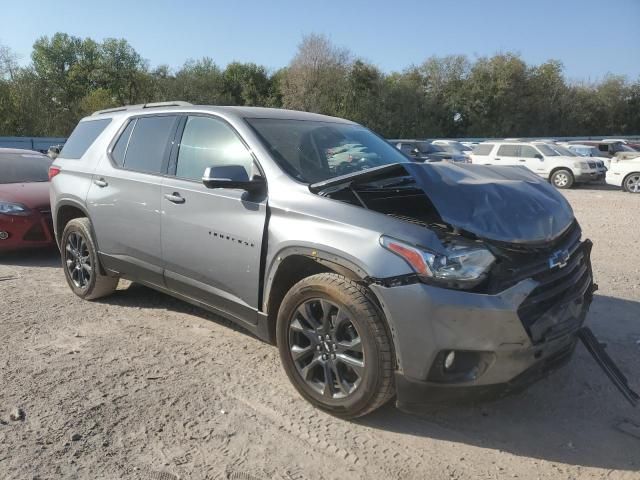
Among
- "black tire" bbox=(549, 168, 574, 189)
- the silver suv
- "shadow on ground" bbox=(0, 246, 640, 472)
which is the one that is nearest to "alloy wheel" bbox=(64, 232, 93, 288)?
the silver suv

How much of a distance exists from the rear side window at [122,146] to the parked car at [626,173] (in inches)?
668

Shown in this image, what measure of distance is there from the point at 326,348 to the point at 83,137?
3.66 metres

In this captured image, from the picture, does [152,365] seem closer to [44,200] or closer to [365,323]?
[365,323]

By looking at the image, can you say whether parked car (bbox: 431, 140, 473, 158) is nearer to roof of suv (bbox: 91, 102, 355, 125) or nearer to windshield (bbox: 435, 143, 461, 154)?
windshield (bbox: 435, 143, 461, 154)

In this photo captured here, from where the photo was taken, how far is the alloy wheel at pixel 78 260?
5.14 m

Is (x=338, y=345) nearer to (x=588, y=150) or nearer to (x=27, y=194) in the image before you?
(x=27, y=194)

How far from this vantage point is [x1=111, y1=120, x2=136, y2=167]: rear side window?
4.73 m

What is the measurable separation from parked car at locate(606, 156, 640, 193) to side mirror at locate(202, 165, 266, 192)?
17227 mm

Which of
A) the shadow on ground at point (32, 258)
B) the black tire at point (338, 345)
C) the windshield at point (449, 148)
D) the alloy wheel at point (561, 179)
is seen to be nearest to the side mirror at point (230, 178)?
the black tire at point (338, 345)

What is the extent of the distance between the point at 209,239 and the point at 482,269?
188 cm

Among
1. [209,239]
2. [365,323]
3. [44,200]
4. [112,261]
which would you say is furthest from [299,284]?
[44,200]

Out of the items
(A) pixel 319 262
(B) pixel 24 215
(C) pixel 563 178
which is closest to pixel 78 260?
(B) pixel 24 215

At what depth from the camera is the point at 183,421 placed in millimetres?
3121

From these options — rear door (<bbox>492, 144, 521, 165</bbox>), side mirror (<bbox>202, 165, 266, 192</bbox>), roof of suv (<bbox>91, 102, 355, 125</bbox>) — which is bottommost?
rear door (<bbox>492, 144, 521, 165</bbox>)
